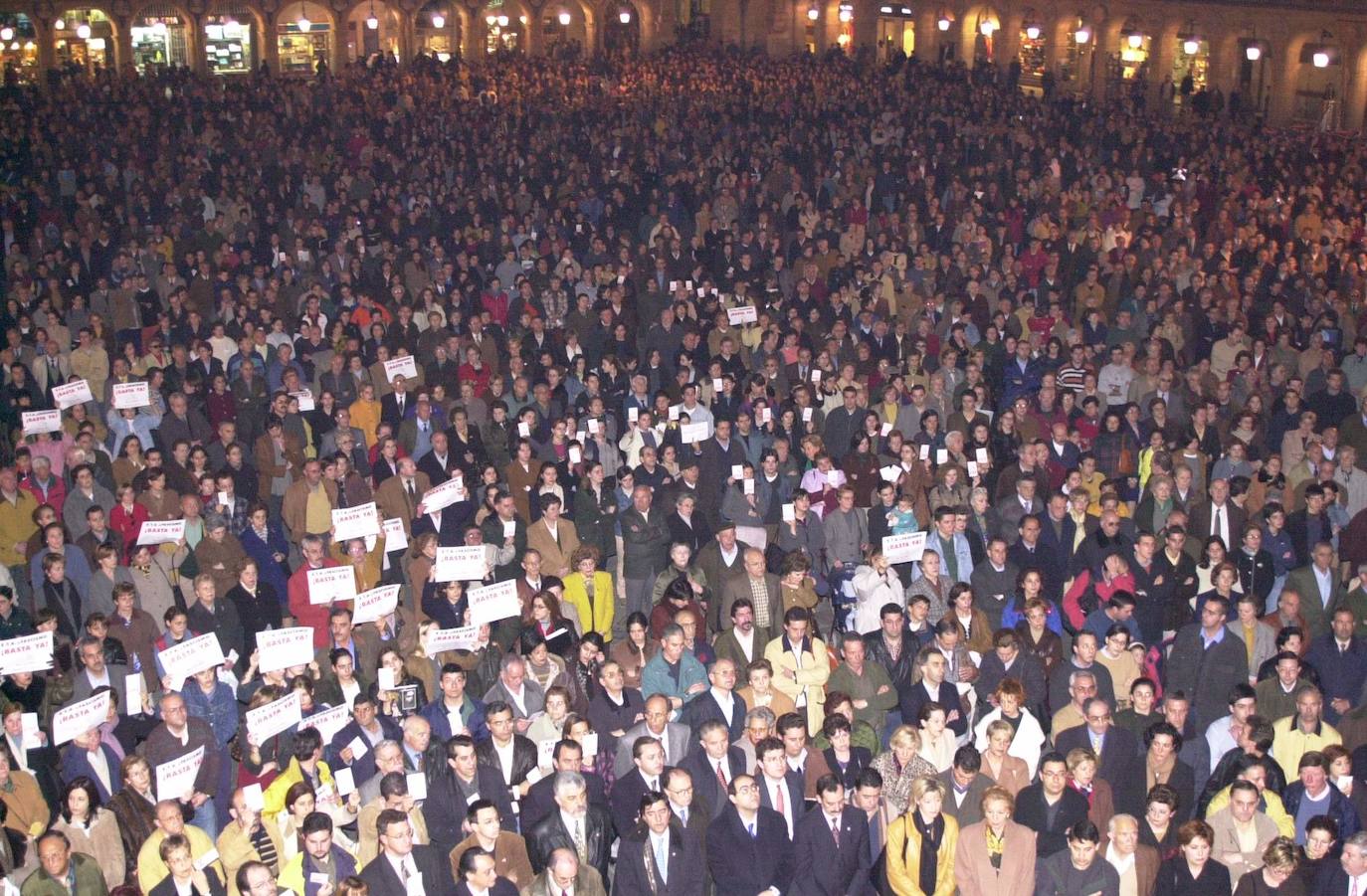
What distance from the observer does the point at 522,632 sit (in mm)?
10641

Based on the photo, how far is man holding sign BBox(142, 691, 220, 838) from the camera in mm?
9055

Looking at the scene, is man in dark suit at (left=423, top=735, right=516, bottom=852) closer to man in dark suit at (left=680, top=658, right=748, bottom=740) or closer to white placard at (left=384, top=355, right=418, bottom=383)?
man in dark suit at (left=680, top=658, right=748, bottom=740)

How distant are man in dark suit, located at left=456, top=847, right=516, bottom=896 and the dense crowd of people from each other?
1.2 inches

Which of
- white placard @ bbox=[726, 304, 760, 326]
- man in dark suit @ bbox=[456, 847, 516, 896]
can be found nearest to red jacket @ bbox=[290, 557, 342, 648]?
man in dark suit @ bbox=[456, 847, 516, 896]

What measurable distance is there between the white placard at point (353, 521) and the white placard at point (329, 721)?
8.87 ft

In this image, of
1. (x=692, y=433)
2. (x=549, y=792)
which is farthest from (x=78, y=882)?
(x=692, y=433)

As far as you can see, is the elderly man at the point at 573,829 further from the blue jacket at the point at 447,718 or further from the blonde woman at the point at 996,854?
the blonde woman at the point at 996,854

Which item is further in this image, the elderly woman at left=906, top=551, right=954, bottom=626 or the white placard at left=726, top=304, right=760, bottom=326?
the white placard at left=726, top=304, right=760, bottom=326

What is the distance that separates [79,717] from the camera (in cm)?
922

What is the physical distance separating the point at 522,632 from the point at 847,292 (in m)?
9.84

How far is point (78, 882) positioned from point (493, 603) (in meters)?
3.31

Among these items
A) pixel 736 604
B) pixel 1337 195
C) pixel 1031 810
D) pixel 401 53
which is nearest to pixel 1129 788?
pixel 1031 810

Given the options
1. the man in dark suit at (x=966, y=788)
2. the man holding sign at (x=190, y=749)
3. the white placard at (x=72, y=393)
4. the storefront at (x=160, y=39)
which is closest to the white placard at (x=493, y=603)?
the man holding sign at (x=190, y=749)

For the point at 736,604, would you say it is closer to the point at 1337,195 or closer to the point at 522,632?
the point at 522,632
